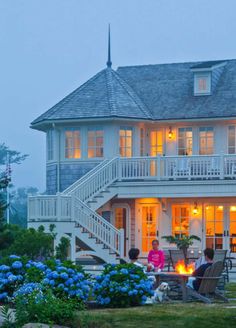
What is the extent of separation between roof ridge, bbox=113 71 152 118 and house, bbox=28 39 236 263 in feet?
0.24

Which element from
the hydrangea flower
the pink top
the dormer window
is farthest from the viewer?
the dormer window

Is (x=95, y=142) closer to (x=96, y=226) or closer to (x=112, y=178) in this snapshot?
(x=112, y=178)

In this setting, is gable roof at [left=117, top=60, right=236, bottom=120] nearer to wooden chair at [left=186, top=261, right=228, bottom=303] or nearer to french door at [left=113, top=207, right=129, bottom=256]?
french door at [left=113, top=207, right=129, bottom=256]

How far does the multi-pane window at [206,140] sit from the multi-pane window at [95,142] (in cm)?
385

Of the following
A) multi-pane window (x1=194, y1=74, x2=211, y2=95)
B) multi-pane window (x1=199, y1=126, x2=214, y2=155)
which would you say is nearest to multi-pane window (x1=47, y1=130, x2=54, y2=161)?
multi-pane window (x1=199, y1=126, x2=214, y2=155)

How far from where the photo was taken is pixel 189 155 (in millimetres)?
37531

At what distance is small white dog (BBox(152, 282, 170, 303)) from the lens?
1933 centimetres

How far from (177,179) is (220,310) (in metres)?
18.6

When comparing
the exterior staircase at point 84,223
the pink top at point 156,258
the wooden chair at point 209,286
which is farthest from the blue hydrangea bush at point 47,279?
the exterior staircase at point 84,223

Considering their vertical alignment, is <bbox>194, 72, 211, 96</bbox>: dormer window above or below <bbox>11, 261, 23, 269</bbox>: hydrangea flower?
above

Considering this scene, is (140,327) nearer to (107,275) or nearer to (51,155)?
(107,275)

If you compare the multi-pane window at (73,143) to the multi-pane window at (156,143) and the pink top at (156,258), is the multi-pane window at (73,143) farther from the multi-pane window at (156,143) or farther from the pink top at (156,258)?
the pink top at (156,258)

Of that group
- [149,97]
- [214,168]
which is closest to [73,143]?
[149,97]

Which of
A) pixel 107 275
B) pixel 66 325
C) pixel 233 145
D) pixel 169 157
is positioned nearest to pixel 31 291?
pixel 66 325
